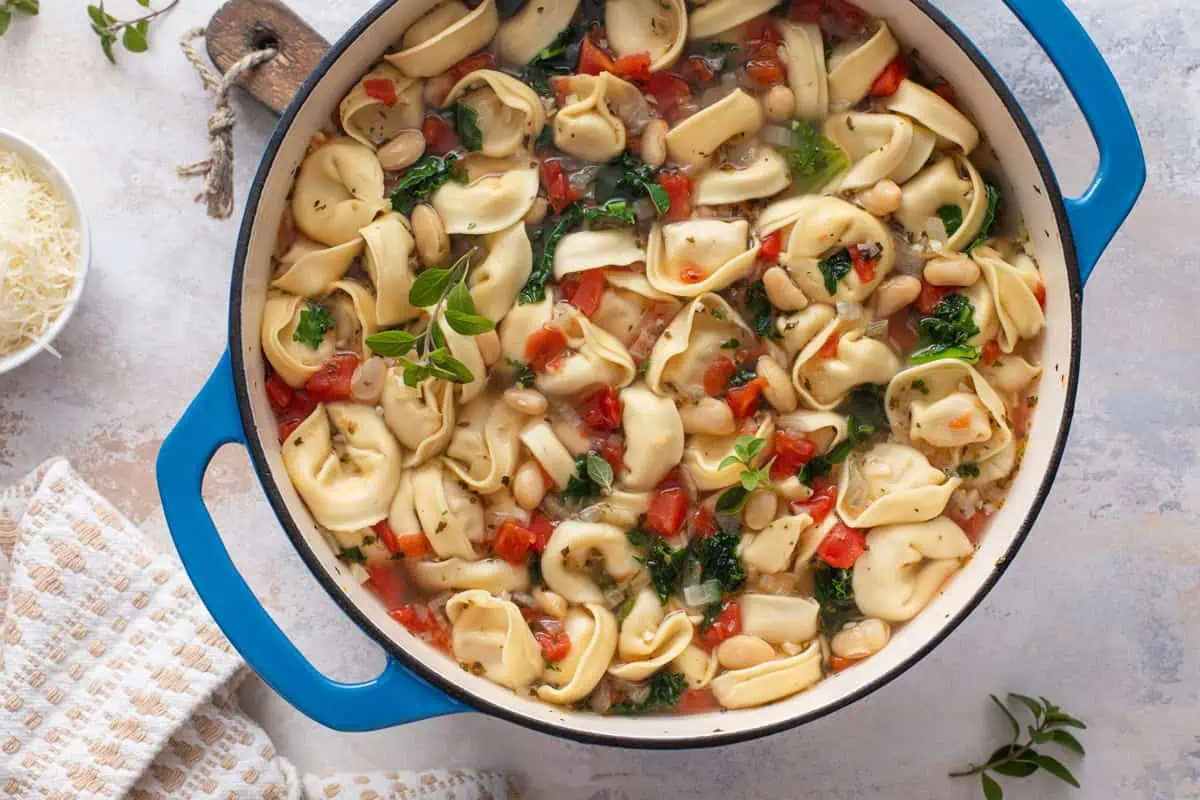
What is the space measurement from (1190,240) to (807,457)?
1.78 m

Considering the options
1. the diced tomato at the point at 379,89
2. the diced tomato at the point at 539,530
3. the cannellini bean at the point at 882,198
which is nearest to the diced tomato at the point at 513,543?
the diced tomato at the point at 539,530

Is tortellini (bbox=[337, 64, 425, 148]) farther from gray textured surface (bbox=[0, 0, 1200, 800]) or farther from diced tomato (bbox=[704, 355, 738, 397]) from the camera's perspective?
diced tomato (bbox=[704, 355, 738, 397])

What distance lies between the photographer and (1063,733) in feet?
14.6

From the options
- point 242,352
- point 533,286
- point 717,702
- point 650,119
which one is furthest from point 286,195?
point 717,702

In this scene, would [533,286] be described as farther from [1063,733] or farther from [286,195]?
[1063,733]

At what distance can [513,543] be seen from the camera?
412 centimetres

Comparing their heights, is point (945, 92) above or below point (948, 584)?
above

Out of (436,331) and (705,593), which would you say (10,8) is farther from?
(705,593)

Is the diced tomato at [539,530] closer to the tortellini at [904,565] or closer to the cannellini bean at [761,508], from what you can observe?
the cannellini bean at [761,508]

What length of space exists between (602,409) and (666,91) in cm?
113

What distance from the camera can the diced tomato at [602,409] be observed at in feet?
13.5

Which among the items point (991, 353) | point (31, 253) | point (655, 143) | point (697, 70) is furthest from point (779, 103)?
point (31, 253)

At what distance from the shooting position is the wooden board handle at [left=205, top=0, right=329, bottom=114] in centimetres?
416

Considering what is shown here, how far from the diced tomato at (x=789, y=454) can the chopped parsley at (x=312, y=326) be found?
1.63m
